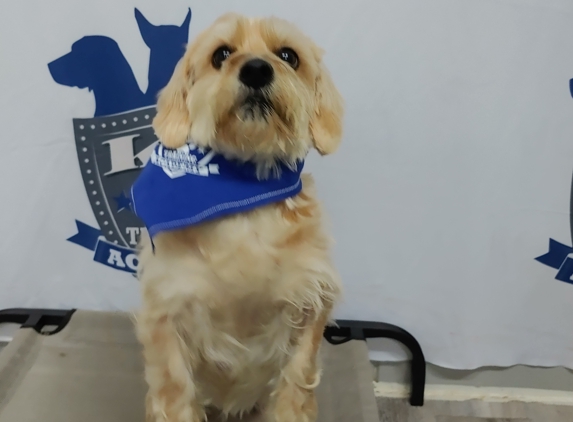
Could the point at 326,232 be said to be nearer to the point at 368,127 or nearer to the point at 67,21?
the point at 368,127

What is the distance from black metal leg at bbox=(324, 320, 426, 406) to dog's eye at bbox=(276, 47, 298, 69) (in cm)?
78

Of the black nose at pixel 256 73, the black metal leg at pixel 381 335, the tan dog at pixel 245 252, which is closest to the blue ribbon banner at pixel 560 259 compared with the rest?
the black metal leg at pixel 381 335

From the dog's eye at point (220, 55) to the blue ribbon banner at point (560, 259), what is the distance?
3.28ft

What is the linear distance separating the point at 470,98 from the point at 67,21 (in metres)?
1.01

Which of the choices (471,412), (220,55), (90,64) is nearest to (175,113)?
(220,55)

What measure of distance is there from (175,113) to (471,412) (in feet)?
3.98

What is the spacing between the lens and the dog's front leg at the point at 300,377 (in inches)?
35.1

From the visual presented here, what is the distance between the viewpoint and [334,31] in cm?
119

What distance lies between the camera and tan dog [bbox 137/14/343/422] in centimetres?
77

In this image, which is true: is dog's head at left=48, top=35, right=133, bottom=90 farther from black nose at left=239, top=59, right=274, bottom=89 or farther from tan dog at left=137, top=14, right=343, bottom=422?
black nose at left=239, top=59, right=274, bottom=89

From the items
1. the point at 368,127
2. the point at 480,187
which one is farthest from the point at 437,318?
the point at 368,127

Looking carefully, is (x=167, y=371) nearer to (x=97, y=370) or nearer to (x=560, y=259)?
(x=97, y=370)

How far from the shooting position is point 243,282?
81cm

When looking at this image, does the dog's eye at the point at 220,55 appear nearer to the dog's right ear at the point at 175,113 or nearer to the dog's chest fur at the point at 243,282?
the dog's right ear at the point at 175,113
